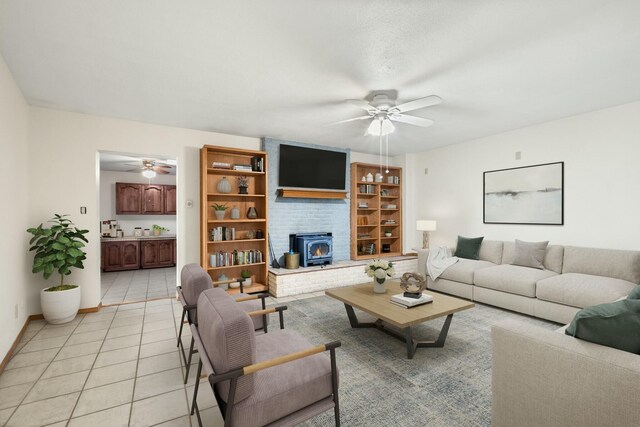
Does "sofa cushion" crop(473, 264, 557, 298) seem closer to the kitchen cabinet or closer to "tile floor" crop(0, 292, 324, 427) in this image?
"tile floor" crop(0, 292, 324, 427)

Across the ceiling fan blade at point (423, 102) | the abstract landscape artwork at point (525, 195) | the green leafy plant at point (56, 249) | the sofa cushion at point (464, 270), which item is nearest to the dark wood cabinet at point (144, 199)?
the green leafy plant at point (56, 249)

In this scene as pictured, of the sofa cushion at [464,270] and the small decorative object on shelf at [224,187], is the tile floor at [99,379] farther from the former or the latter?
the sofa cushion at [464,270]

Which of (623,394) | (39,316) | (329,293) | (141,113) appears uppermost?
(141,113)

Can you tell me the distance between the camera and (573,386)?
1.38 metres

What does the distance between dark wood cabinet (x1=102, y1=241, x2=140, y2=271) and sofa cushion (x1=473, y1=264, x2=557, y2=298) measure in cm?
734

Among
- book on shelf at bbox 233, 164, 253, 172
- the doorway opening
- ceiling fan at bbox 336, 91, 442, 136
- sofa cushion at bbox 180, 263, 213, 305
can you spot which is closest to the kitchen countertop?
the doorway opening

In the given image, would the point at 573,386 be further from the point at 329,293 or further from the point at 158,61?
the point at 158,61

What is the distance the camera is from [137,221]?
7.86m

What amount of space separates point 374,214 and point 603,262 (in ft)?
12.4

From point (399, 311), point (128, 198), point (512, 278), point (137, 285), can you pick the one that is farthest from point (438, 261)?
point (128, 198)

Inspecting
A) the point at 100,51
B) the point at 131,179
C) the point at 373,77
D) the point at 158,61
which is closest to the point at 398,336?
the point at 373,77

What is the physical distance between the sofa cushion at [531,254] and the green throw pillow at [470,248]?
683 millimetres

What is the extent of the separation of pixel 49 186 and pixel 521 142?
275 inches

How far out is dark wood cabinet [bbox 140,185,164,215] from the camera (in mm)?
7695
